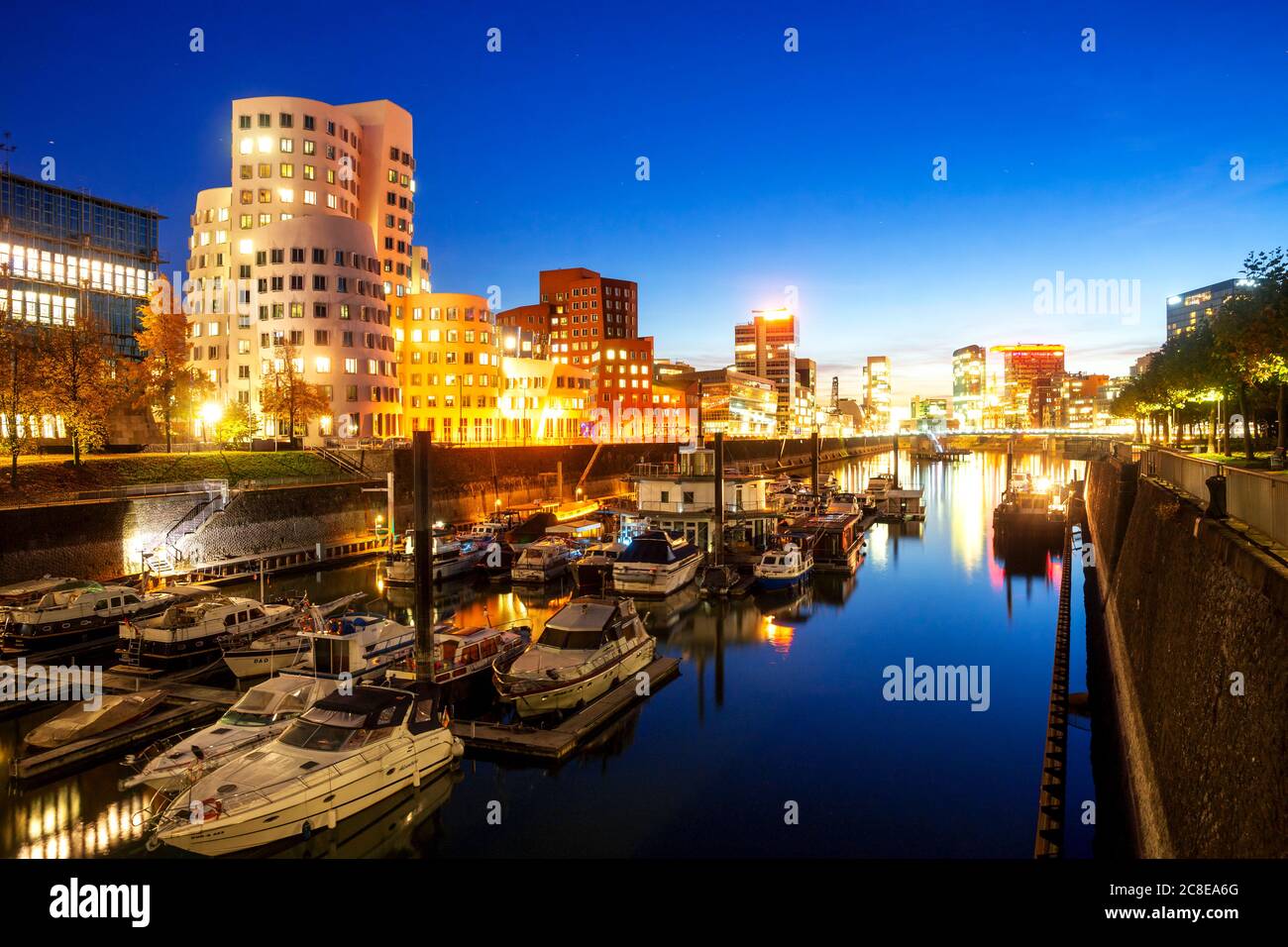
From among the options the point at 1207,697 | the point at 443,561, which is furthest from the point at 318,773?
the point at 443,561

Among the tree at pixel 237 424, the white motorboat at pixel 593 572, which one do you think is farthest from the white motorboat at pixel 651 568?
the tree at pixel 237 424

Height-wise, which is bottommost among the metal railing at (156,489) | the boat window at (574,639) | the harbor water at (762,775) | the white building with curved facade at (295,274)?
the harbor water at (762,775)

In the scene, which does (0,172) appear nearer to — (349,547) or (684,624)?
(349,547)

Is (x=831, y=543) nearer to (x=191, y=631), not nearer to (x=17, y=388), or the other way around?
(x=191, y=631)

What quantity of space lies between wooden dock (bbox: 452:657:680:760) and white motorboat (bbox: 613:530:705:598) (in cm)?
1435

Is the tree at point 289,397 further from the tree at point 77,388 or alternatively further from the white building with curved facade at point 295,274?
the tree at point 77,388

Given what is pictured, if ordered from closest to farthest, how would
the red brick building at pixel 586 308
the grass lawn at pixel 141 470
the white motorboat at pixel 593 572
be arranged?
1. the white motorboat at pixel 593 572
2. the grass lawn at pixel 141 470
3. the red brick building at pixel 586 308

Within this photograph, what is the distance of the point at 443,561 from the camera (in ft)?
141

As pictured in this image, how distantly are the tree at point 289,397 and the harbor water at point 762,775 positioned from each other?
41.5 metres

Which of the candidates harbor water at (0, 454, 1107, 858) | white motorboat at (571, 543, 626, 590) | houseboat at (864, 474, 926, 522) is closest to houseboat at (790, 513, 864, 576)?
harbor water at (0, 454, 1107, 858)

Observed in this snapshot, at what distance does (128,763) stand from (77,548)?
26.5 metres

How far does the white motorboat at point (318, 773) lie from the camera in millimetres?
14070

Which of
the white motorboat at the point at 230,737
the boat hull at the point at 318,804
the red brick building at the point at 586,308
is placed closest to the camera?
the boat hull at the point at 318,804
